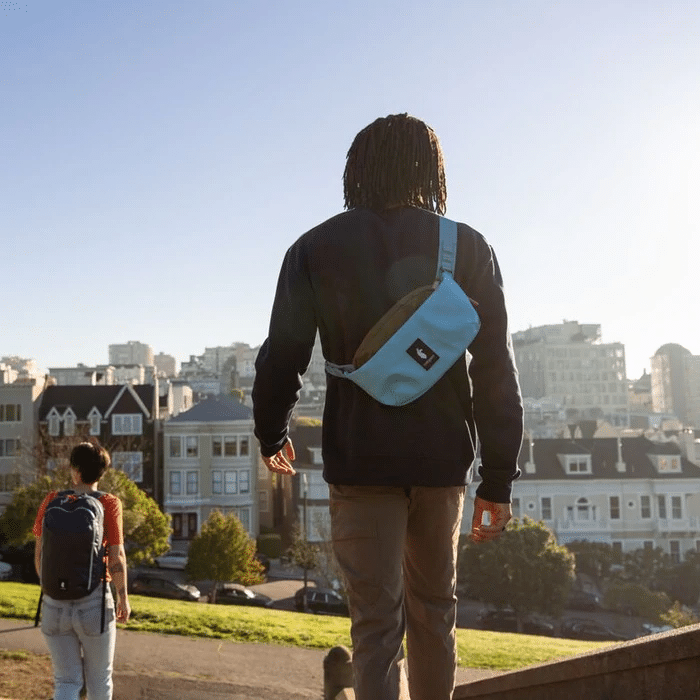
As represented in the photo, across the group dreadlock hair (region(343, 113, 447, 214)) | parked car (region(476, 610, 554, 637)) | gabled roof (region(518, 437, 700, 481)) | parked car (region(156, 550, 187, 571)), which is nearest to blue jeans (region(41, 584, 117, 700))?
dreadlock hair (region(343, 113, 447, 214))

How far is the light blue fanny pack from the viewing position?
2613 mm

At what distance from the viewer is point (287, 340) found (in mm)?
2795

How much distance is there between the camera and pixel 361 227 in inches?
109

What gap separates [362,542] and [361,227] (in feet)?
3.54

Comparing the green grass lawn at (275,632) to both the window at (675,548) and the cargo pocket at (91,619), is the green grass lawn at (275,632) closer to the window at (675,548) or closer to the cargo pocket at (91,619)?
the cargo pocket at (91,619)

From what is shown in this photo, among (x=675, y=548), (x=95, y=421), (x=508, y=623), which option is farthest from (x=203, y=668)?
(x=675, y=548)

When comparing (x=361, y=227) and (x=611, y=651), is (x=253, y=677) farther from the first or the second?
(x=361, y=227)

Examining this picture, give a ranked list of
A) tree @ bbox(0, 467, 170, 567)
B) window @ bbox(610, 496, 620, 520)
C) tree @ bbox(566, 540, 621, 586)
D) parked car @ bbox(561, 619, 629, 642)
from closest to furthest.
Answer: tree @ bbox(0, 467, 170, 567) → parked car @ bbox(561, 619, 629, 642) → tree @ bbox(566, 540, 621, 586) → window @ bbox(610, 496, 620, 520)

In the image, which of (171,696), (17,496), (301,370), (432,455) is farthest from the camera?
(17,496)

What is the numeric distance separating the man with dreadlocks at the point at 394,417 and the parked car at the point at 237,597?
1265 inches

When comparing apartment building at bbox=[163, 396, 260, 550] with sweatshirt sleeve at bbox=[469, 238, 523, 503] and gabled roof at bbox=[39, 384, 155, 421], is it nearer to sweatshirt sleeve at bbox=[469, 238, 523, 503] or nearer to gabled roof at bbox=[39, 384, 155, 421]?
gabled roof at bbox=[39, 384, 155, 421]

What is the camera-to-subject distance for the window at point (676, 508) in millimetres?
47656

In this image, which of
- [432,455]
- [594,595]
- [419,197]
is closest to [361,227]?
[419,197]

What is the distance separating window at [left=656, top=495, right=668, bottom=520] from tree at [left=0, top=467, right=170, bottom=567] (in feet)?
97.8
